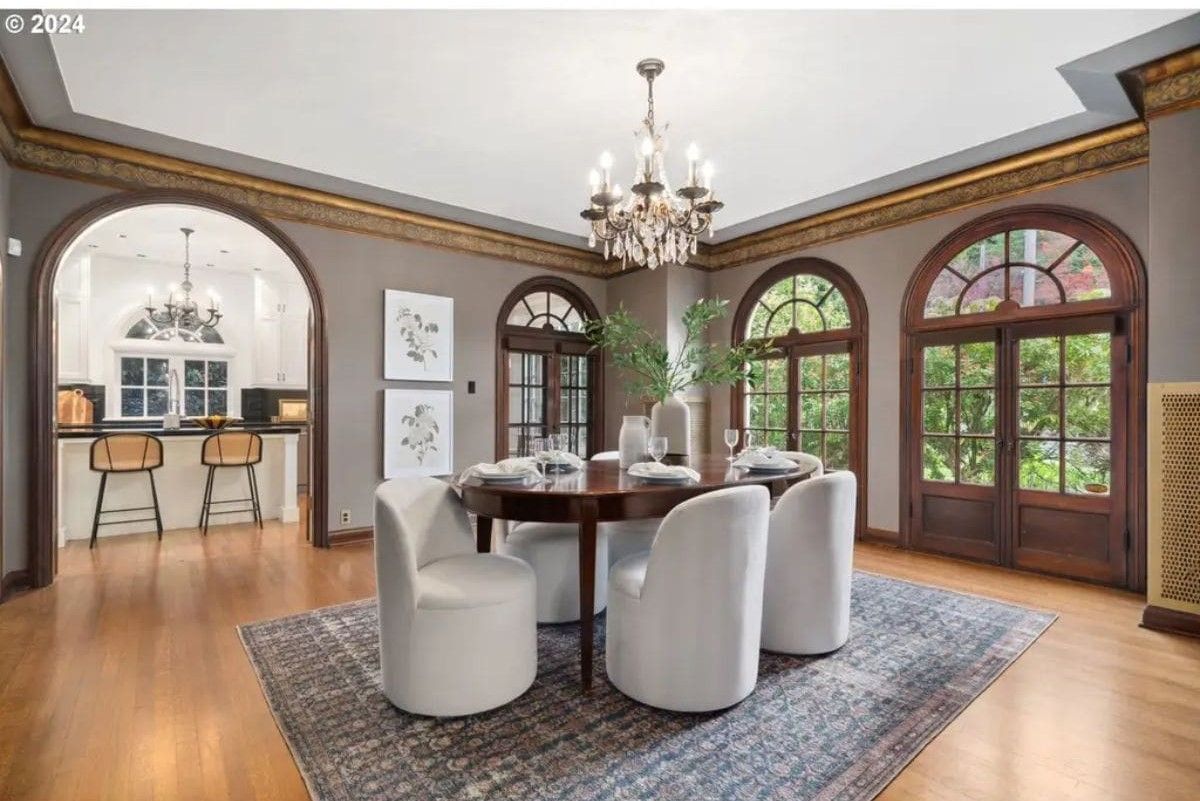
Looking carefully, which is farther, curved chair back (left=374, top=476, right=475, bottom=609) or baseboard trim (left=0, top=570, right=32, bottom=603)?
baseboard trim (left=0, top=570, right=32, bottom=603)

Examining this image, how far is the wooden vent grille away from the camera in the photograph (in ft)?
9.11

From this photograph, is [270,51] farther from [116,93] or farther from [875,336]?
[875,336]

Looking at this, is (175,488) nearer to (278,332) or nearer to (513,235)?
(278,332)

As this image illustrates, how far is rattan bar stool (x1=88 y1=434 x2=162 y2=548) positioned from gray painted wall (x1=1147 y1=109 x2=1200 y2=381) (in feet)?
22.0

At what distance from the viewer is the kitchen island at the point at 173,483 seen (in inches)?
184

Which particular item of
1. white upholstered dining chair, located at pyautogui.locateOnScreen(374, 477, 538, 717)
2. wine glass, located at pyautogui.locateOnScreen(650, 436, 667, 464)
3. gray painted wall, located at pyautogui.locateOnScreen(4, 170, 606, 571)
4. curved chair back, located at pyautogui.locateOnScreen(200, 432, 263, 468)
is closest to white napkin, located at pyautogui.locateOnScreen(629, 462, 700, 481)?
wine glass, located at pyautogui.locateOnScreen(650, 436, 667, 464)

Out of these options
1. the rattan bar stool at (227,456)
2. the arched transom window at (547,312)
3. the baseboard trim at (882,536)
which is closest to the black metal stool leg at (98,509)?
the rattan bar stool at (227,456)

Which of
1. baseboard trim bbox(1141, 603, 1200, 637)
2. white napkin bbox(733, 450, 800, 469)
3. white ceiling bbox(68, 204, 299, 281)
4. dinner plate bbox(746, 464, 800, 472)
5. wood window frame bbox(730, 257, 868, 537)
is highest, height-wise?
white ceiling bbox(68, 204, 299, 281)

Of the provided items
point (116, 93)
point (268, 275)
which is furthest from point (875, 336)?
point (268, 275)

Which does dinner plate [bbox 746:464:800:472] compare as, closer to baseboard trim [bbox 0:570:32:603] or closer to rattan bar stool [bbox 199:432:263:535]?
baseboard trim [bbox 0:570:32:603]

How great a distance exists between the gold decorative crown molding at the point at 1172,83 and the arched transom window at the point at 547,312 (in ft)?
14.6

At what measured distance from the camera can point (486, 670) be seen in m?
2.03

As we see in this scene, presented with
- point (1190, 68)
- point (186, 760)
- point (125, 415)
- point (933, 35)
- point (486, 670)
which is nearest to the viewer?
point (186, 760)

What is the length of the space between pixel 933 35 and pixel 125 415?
9288 millimetres
